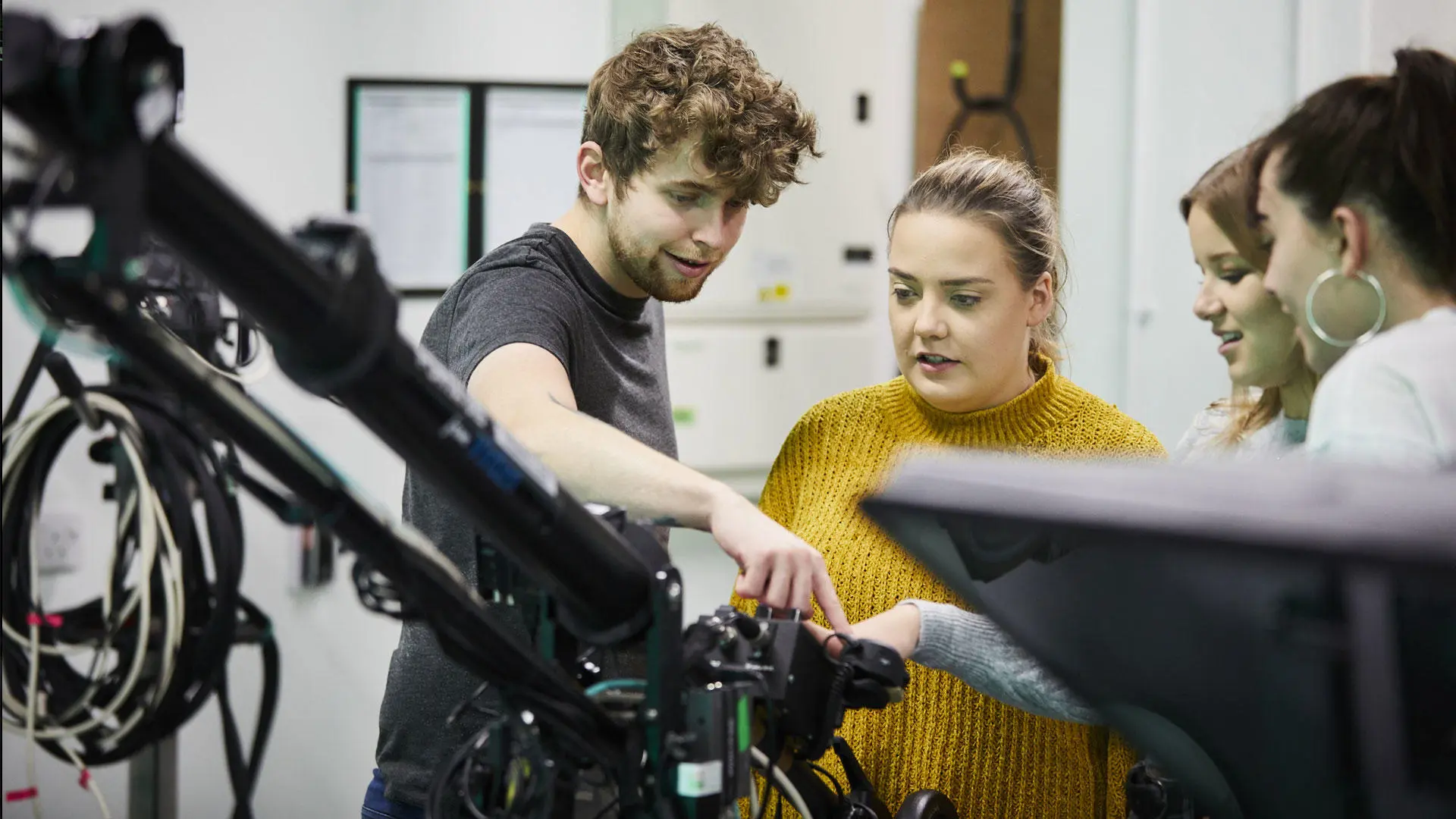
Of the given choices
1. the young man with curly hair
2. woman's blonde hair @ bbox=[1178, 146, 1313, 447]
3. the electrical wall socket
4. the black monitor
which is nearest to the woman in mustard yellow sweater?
woman's blonde hair @ bbox=[1178, 146, 1313, 447]

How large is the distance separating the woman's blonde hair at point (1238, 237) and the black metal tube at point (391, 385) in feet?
3.04

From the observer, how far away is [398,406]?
2.23 feet

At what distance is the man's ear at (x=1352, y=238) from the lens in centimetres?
94

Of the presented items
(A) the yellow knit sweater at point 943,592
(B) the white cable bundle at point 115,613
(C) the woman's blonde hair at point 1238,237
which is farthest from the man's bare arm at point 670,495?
(C) the woman's blonde hair at point 1238,237

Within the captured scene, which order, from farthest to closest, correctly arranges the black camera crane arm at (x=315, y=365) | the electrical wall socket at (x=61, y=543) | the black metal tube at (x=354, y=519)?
the electrical wall socket at (x=61, y=543)
the black metal tube at (x=354, y=519)
the black camera crane arm at (x=315, y=365)

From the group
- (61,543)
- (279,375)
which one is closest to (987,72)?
(279,375)

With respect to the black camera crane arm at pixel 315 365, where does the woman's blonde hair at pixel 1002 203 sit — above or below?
above

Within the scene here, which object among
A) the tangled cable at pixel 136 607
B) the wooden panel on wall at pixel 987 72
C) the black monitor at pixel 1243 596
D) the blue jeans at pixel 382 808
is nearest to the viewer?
the black monitor at pixel 1243 596

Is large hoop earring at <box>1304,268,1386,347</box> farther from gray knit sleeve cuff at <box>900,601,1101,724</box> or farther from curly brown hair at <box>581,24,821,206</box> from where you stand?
curly brown hair at <box>581,24,821,206</box>

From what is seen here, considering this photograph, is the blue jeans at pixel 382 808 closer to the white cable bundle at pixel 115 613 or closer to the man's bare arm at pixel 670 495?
the white cable bundle at pixel 115 613

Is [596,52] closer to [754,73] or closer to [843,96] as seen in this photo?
[843,96]

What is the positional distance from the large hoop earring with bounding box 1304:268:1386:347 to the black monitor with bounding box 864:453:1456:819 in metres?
0.48

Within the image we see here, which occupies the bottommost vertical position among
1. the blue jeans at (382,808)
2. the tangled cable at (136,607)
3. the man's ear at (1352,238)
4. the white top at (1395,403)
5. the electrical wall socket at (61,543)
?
the blue jeans at (382,808)

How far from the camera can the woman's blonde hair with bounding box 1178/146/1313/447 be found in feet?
4.75
